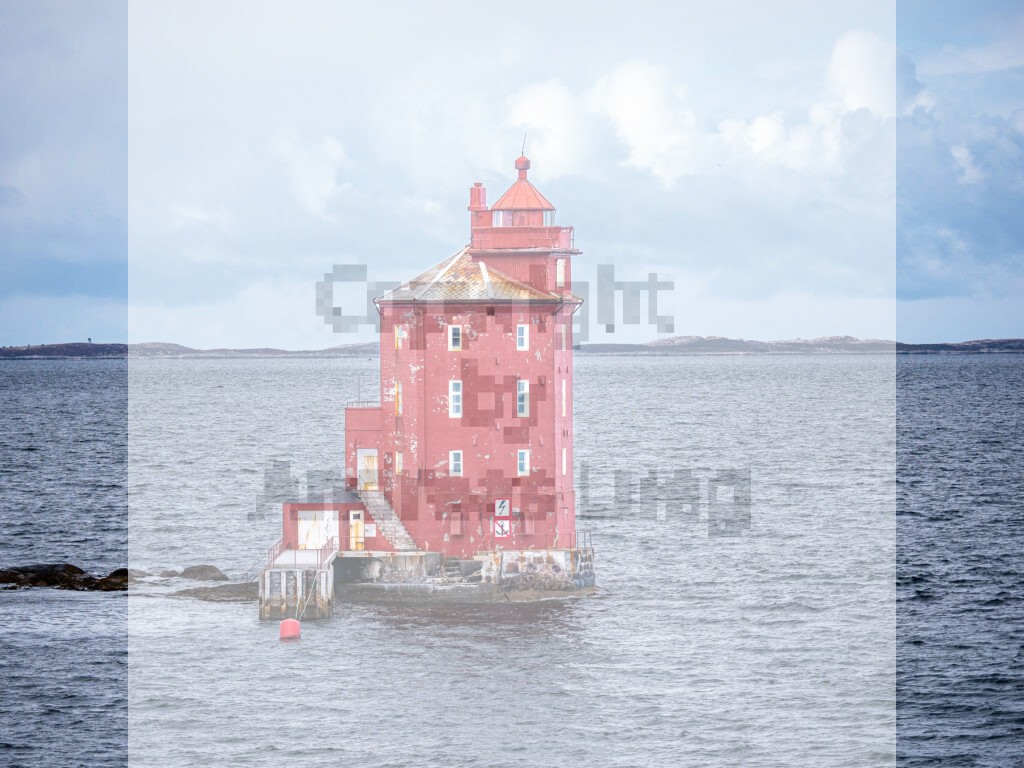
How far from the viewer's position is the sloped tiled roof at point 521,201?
2352 inches

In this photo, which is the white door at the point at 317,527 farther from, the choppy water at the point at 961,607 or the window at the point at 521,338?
the choppy water at the point at 961,607

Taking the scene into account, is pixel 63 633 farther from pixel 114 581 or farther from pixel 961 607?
pixel 961 607

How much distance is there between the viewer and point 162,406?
19688 cm

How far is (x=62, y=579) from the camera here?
6294 cm

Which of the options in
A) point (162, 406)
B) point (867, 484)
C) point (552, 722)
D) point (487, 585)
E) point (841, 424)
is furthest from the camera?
point (162, 406)

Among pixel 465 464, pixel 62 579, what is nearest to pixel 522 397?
pixel 465 464

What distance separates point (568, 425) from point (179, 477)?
176 feet

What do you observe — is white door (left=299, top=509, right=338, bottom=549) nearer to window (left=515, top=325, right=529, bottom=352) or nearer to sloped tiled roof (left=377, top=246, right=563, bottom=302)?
sloped tiled roof (left=377, top=246, right=563, bottom=302)

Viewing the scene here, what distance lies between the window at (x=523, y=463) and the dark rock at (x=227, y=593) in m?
11.5

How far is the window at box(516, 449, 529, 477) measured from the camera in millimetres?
56656

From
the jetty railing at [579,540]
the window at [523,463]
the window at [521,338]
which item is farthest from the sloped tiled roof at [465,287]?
the jetty railing at [579,540]

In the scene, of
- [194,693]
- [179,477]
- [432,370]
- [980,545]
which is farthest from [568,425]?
[179,477]

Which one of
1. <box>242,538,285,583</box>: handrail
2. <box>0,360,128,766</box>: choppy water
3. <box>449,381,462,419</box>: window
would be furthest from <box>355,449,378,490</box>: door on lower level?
<box>0,360,128,766</box>: choppy water

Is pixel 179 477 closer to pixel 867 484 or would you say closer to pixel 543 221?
pixel 867 484
